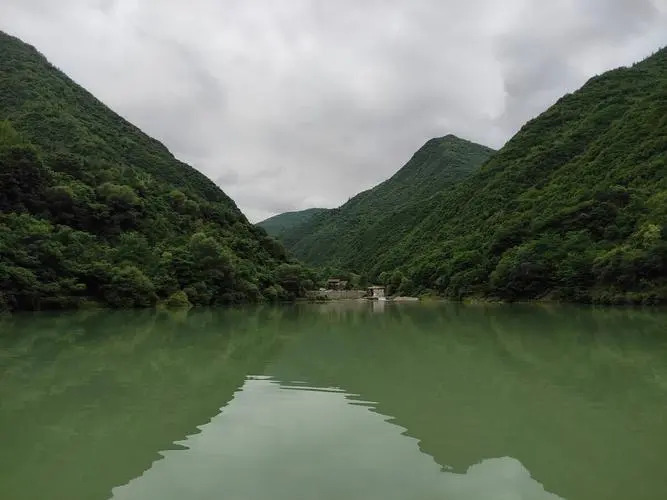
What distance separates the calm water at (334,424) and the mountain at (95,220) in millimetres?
17562

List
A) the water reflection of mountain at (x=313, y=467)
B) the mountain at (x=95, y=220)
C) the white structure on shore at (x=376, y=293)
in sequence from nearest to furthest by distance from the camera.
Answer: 1. the water reflection of mountain at (x=313, y=467)
2. the mountain at (x=95, y=220)
3. the white structure on shore at (x=376, y=293)

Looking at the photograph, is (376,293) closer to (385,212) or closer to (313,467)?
(385,212)

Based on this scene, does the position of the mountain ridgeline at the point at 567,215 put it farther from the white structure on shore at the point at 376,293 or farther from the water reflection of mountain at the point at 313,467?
the water reflection of mountain at the point at 313,467

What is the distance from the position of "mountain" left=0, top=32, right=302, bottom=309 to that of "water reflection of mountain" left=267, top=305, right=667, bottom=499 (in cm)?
1932

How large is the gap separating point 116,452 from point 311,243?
456ft

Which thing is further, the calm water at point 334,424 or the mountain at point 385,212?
the mountain at point 385,212

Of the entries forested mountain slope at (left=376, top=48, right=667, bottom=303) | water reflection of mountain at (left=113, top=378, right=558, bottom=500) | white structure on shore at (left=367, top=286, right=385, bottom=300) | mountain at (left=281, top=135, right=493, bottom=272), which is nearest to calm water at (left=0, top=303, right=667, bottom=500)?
water reflection of mountain at (left=113, top=378, right=558, bottom=500)

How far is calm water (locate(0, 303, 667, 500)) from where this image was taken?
4.46 metres

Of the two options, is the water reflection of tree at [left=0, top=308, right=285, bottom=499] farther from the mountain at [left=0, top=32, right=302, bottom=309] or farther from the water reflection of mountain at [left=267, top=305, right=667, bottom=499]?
the mountain at [left=0, top=32, right=302, bottom=309]

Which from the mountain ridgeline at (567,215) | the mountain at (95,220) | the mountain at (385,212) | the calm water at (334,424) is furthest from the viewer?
the mountain at (385,212)

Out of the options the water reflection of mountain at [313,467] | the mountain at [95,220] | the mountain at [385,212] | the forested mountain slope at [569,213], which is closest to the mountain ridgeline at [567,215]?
the forested mountain slope at [569,213]

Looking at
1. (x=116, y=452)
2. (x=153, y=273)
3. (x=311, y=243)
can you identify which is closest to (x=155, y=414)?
(x=116, y=452)

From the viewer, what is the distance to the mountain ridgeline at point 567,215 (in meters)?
36.5

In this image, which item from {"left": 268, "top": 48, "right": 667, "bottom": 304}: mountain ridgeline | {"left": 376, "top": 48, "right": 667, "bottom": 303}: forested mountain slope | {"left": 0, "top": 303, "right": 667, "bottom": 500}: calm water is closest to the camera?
{"left": 0, "top": 303, "right": 667, "bottom": 500}: calm water
